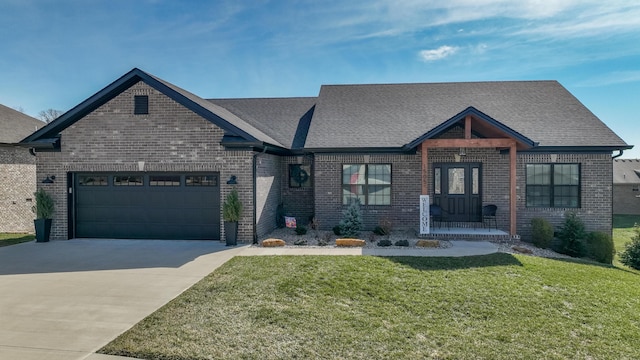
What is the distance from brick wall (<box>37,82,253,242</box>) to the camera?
11094mm

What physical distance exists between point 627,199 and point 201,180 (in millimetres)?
33930

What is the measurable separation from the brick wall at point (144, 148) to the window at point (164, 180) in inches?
11.8

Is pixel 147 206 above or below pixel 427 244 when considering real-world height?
above

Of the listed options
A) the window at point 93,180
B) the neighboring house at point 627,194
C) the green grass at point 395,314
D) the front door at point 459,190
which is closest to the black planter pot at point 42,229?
the window at point 93,180

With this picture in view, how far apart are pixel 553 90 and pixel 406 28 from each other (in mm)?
7397

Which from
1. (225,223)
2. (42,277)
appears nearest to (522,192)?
(225,223)

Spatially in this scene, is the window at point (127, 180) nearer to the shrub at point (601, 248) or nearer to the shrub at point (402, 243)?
the shrub at point (402, 243)

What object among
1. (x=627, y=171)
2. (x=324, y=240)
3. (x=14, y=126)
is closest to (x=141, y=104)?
(x=324, y=240)

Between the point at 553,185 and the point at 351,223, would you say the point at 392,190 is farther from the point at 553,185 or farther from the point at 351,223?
the point at 553,185

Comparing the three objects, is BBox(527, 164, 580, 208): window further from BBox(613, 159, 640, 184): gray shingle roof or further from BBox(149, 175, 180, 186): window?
BBox(613, 159, 640, 184): gray shingle roof

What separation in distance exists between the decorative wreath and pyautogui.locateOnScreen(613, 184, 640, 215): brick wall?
29226 millimetres

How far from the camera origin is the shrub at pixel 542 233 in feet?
38.2

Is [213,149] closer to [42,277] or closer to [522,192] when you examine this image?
[42,277]

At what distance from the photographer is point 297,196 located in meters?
14.6
